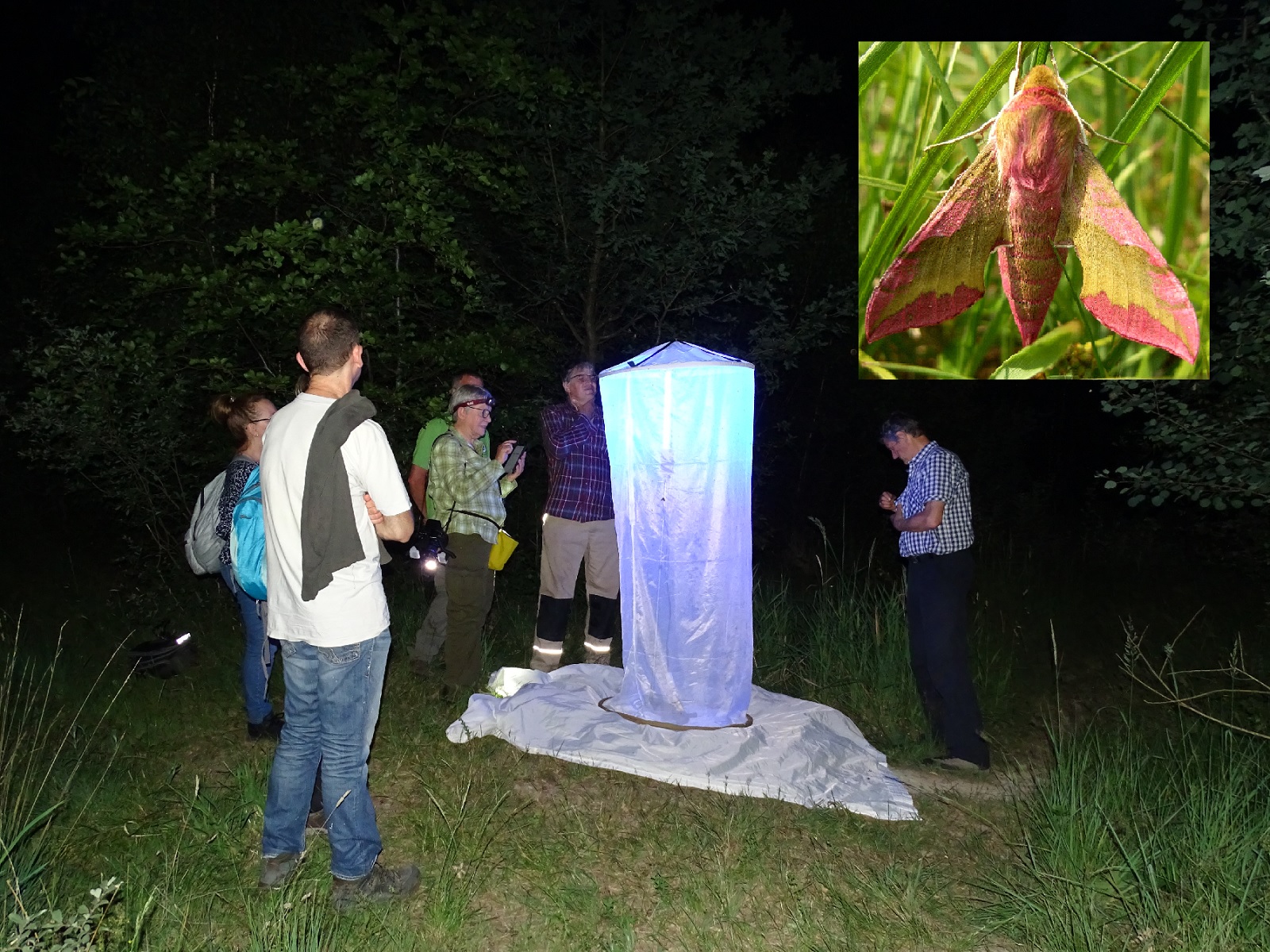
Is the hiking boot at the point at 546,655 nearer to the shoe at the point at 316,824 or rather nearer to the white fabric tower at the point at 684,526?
the white fabric tower at the point at 684,526

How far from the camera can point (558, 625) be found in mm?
5633

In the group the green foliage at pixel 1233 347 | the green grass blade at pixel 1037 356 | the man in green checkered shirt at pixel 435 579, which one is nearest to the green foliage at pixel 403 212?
the man in green checkered shirt at pixel 435 579

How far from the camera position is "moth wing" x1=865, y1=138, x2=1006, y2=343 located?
5285mm

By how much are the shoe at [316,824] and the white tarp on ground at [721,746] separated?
95cm

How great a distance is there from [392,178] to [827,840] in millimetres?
4294

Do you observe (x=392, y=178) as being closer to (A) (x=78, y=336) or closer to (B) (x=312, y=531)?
(A) (x=78, y=336)

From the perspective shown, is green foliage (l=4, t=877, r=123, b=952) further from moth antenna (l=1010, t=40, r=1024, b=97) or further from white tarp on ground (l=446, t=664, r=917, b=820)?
moth antenna (l=1010, t=40, r=1024, b=97)

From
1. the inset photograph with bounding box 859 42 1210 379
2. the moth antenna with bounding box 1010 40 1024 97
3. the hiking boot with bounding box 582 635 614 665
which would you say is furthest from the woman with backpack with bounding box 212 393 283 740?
the moth antenna with bounding box 1010 40 1024 97

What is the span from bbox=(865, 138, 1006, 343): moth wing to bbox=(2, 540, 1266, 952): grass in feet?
7.57

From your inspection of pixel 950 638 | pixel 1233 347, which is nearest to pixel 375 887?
pixel 950 638

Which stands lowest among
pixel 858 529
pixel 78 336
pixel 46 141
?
pixel 858 529

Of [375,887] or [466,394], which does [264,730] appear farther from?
[466,394]

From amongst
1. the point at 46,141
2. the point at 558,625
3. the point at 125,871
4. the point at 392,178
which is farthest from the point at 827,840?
the point at 46,141

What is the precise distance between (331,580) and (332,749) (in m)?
0.55
